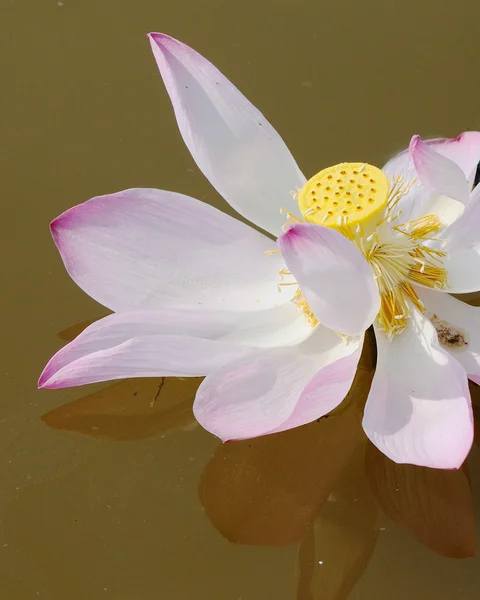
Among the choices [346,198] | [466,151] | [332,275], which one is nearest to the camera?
[332,275]

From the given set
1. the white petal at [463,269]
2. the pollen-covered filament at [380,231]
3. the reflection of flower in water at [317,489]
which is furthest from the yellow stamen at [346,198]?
the reflection of flower in water at [317,489]

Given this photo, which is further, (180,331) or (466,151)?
(466,151)

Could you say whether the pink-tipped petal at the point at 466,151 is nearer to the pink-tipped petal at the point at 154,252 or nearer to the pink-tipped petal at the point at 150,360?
the pink-tipped petal at the point at 154,252

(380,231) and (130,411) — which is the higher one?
(380,231)

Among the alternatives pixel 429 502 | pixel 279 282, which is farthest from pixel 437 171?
pixel 429 502

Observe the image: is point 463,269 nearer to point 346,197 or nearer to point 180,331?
point 346,197

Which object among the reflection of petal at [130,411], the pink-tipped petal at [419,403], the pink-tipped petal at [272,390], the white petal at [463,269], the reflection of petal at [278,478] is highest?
the white petal at [463,269]

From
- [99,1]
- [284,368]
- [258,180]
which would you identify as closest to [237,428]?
[284,368]
